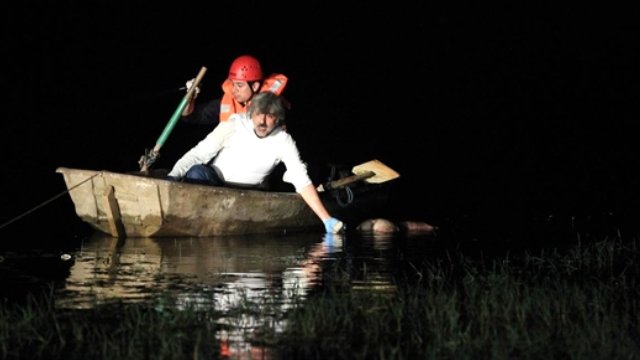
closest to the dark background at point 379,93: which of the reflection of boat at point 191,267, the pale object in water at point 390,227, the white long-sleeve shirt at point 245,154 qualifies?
the pale object in water at point 390,227

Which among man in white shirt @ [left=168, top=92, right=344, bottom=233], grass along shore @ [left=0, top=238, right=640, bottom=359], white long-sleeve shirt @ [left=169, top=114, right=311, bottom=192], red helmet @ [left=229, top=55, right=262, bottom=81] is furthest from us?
red helmet @ [left=229, top=55, right=262, bottom=81]

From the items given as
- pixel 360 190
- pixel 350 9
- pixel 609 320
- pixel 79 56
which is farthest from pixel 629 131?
pixel 609 320

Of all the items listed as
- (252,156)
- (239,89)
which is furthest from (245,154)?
(239,89)

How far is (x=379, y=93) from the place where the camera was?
29453 millimetres

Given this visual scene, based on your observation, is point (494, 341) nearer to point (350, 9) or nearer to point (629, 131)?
point (629, 131)

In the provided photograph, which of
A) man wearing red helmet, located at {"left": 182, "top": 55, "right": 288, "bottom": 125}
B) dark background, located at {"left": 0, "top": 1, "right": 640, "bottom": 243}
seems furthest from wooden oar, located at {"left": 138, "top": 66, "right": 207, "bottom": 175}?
dark background, located at {"left": 0, "top": 1, "right": 640, "bottom": 243}

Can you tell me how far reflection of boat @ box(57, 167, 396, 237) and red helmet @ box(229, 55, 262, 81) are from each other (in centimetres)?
127

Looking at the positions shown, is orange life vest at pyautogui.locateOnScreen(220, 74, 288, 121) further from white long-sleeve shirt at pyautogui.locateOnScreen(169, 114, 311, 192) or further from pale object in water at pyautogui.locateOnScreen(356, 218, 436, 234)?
pale object in water at pyautogui.locateOnScreen(356, 218, 436, 234)

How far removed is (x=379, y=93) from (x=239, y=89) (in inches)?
638

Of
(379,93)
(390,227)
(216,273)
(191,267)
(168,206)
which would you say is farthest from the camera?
(379,93)

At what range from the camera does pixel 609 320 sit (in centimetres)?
746

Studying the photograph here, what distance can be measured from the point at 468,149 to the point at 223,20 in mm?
6123

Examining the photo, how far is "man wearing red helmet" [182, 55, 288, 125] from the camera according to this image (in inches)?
525

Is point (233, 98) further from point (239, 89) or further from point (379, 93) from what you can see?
point (379, 93)
